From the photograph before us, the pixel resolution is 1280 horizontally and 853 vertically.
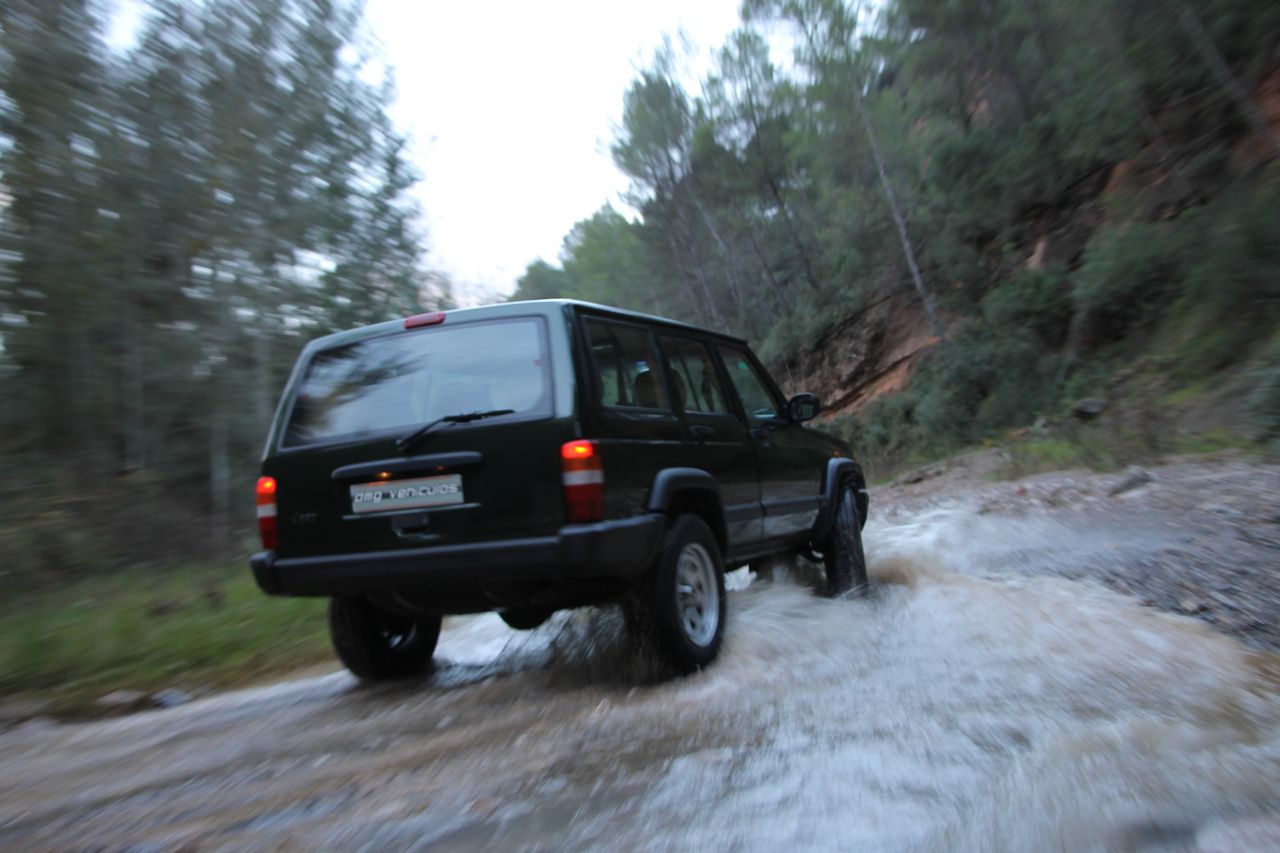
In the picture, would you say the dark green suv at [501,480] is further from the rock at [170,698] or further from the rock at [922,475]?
the rock at [922,475]

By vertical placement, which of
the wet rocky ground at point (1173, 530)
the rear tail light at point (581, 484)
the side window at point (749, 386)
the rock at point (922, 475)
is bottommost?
the wet rocky ground at point (1173, 530)

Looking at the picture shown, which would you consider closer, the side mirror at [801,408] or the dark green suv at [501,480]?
the dark green suv at [501,480]

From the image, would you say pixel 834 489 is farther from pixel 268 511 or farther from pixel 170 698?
pixel 170 698

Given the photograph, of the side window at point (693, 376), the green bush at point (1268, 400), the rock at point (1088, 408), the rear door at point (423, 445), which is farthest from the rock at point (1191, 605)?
the rock at point (1088, 408)

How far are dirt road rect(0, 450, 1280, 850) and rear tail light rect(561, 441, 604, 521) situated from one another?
793 mm

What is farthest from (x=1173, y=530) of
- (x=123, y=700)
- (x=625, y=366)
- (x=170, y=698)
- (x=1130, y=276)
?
(x=1130, y=276)

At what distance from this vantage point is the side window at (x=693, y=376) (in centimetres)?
442

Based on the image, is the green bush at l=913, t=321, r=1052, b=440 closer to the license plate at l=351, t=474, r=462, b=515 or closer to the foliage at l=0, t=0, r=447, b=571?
the foliage at l=0, t=0, r=447, b=571

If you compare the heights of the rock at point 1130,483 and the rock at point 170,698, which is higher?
the rock at point 1130,483

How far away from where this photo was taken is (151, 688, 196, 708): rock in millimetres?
4734

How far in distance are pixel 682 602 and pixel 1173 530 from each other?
3858 millimetres

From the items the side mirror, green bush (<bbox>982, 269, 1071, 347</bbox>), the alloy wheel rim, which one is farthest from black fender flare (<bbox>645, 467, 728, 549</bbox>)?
green bush (<bbox>982, 269, 1071, 347</bbox>)

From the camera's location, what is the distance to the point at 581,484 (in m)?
3.38

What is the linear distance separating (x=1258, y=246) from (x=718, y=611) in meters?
15.3
